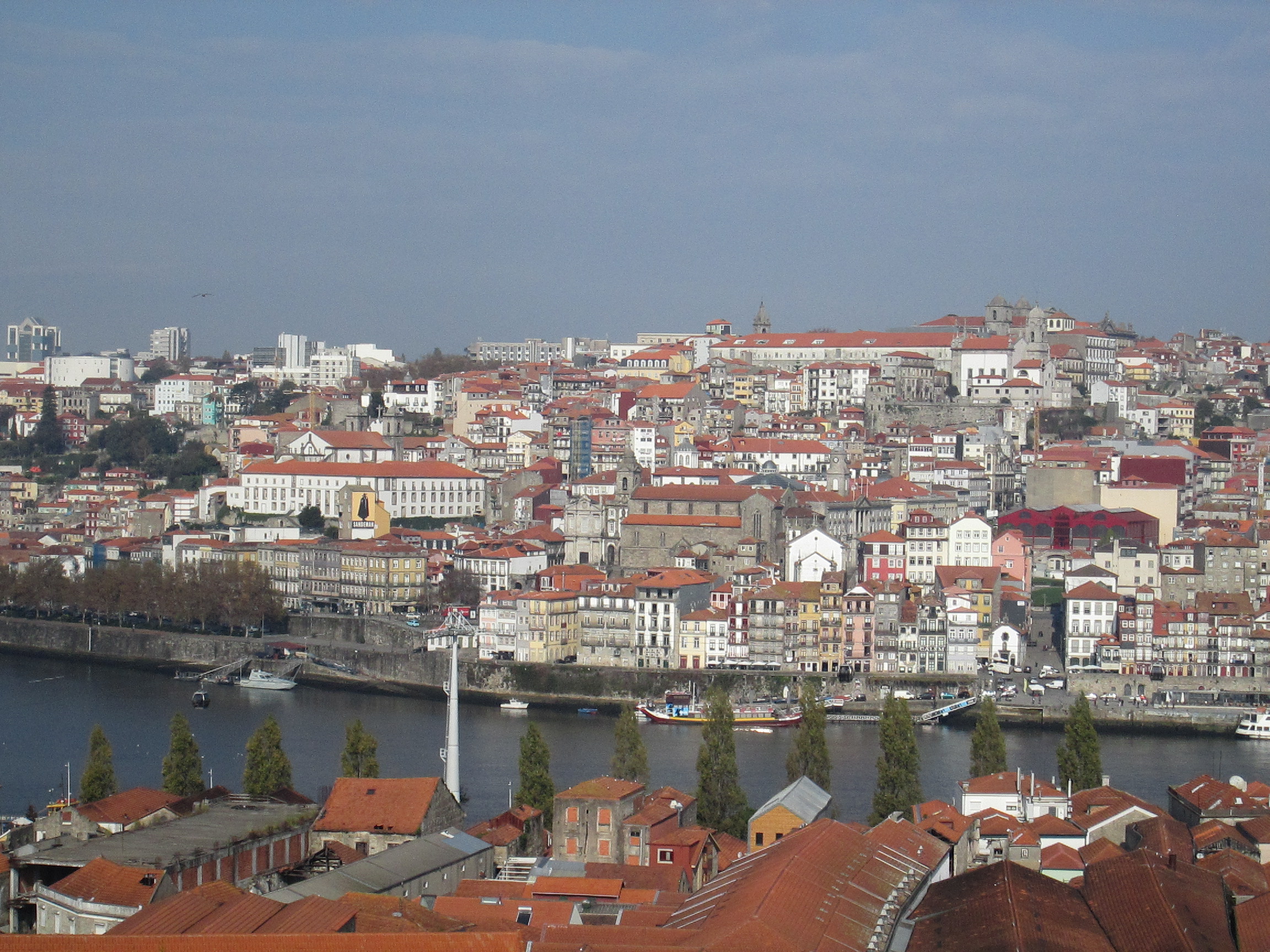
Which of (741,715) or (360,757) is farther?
(741,715)

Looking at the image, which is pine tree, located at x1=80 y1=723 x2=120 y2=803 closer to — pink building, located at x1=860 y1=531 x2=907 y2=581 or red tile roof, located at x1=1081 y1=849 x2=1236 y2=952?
red tile roof, located at x1=1081 y1=849 x2=1236 y2=952

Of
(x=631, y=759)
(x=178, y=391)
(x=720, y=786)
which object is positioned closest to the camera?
(x=720, y=786)

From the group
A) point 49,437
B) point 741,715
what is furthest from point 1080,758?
point 49,437

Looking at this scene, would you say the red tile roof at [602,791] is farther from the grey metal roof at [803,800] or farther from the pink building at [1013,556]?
the pink building at [1013,556]

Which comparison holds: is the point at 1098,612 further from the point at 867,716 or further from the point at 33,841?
the point at 33,841

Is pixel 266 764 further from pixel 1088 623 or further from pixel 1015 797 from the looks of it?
pixel 1088 623

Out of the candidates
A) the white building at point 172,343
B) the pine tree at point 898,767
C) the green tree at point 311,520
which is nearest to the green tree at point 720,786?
the pine tree at point 898,767
